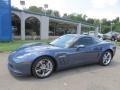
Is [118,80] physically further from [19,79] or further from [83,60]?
[19,79]

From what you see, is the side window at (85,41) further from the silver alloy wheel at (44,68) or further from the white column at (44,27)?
the white column at (44,27)

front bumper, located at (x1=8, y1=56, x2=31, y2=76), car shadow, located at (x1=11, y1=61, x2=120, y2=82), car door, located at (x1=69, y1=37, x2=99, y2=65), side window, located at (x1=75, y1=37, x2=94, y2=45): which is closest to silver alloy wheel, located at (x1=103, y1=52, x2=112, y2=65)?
car shadow, located at (x1=11, y1=61, x2=120, y2=82)

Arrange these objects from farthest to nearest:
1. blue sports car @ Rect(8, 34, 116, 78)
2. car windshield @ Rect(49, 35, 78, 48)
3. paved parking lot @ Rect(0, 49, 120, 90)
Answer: car windshield @ Rect(49, 35, 78, 48), blue sports car @ Rect(8, 34, 116, 78), paved parking lot @ Rect(0, 49, 120, 90)

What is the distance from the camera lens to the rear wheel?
16.5 feet

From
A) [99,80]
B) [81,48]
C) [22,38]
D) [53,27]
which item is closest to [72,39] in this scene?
[81,48]

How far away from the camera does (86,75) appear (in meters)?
5.54

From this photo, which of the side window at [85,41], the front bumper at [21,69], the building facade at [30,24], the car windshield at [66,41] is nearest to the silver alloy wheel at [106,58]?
the side window at [85,41]

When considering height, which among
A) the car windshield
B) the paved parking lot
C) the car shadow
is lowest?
the paved parking lot

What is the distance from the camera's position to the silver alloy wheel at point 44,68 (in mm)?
5098

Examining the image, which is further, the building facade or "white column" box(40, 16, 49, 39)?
"white column" box(40, 16, 49, 39)

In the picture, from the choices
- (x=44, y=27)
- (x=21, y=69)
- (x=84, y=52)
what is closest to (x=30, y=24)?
(x=44, y=27)

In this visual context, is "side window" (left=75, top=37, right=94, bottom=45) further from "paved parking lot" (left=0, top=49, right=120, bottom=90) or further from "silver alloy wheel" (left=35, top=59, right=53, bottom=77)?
"silver alloy wheel" (left=35, top=59, right=53, bottom=77)

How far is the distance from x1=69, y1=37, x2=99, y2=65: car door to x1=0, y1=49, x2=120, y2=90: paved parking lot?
1.30 feet

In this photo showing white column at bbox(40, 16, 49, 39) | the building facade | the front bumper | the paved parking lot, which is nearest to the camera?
the paved parking lot
